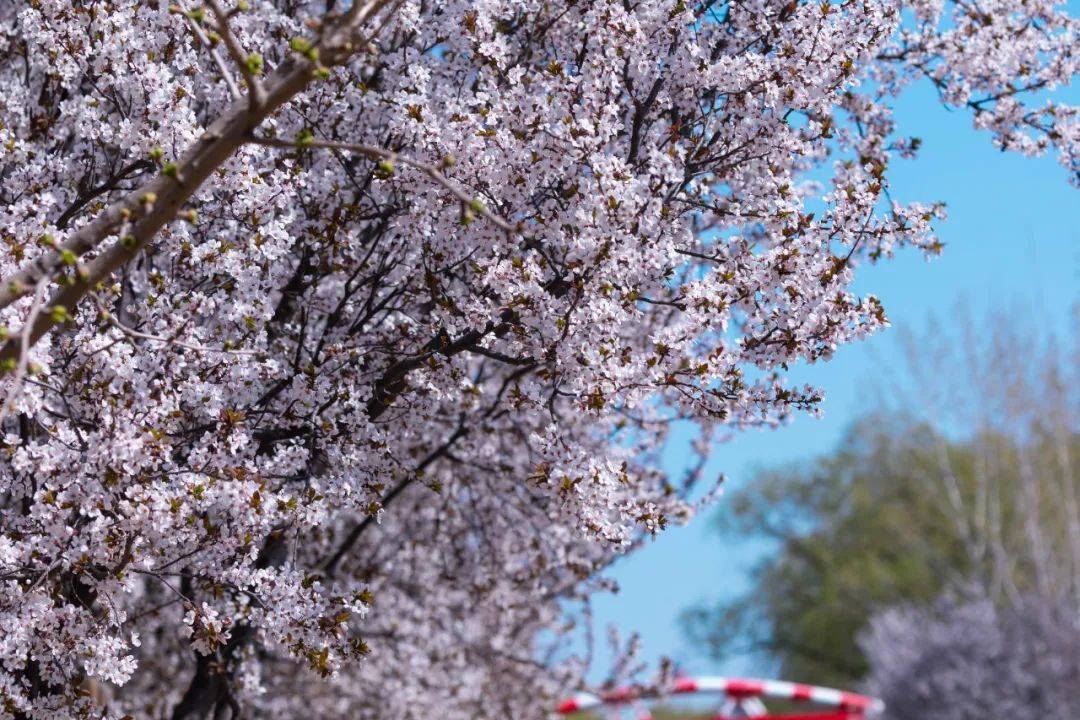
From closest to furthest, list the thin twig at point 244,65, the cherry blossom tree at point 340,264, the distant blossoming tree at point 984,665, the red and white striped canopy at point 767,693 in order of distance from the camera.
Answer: the thin twig at point 244,65
the cherry blossom tree at point 340,264
the red and white striped canopy at point 767,693
the distant blossoming tree at point 984,665

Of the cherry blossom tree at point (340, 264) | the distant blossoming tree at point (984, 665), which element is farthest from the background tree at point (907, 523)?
the cherry blossom tree at point (340, 264)

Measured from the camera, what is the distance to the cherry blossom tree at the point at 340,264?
20.3ft

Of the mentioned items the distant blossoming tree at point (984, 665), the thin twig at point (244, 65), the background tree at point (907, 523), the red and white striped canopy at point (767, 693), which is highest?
the background tree at point (907, 523)

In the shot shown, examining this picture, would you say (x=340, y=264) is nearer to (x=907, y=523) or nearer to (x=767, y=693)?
(x=767, y=693)

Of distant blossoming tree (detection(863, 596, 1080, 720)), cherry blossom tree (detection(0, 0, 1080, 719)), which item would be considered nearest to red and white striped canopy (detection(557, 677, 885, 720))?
distant blossoming tree (detection(863, 596, 1080, 720))

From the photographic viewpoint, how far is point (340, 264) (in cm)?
776

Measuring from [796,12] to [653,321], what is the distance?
309 centimetres

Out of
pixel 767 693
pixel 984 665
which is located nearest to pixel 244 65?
pixel 767 693

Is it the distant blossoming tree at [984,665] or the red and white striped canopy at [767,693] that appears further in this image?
the distant blossoming tree at [984,665]

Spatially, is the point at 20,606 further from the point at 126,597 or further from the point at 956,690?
the point at 956,690

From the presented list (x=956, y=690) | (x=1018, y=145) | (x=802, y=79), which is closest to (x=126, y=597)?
(x=802, y=79)

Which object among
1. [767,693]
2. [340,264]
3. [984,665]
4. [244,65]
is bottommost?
[244,65]

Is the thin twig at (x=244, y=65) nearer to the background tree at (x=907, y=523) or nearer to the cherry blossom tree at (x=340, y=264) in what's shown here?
the cherry blossom tree at (x=340, y=264)

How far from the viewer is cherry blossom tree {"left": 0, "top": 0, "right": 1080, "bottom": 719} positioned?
6184mm
